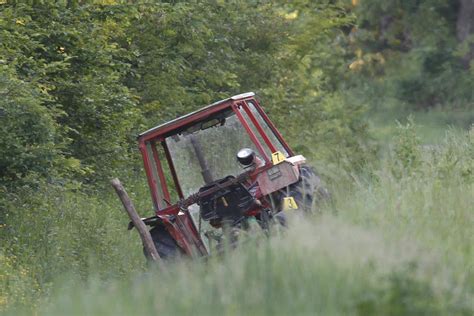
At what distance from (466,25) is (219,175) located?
116 feet

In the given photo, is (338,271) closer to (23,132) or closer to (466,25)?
(23,132)

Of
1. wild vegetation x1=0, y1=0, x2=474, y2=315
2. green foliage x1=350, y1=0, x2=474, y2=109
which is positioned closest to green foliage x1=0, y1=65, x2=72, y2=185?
wild vegetation x1=0, y1=0, x2=474, y2=315

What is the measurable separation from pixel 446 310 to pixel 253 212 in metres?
4.90

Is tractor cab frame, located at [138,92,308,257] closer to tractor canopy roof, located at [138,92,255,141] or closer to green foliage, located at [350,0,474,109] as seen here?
tractor canopy roof, located at [138,92,255,141]

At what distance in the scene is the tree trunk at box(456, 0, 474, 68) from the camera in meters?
46.3

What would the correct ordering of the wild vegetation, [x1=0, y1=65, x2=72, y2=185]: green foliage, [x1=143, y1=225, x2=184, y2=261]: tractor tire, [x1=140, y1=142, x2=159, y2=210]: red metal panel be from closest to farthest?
the wild vegetation
[x1=143, y1=225, x2=184, y2=261]: tractor tire
[x1=0, y1=65, x2=72, y2=185]: green foliage
[x1=140, y1=142, x2=159, y2=210]: red metal panel

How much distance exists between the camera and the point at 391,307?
7160 mm

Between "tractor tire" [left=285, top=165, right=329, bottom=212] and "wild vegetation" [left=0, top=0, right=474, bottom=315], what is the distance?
163mm

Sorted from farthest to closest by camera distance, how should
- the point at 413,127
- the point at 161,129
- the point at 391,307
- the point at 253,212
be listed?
the point at 413,127 < the point at 161,129 < the point at 253,212 < the point at 391,307

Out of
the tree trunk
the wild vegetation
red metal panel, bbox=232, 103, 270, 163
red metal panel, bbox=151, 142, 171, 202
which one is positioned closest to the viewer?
the wild vegetation

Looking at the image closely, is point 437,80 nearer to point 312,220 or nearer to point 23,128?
point 23,128

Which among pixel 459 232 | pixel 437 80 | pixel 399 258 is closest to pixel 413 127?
pixel 459 232

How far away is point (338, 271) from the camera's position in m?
7.64

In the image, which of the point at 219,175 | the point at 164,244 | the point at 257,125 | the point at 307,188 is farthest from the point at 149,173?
the point at 307,188
